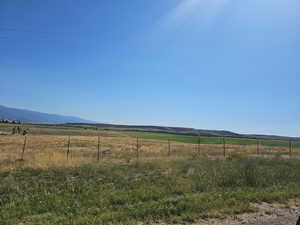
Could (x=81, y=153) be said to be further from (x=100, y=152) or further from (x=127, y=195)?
(x=127, y=195)

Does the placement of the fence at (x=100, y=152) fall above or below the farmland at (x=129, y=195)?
below

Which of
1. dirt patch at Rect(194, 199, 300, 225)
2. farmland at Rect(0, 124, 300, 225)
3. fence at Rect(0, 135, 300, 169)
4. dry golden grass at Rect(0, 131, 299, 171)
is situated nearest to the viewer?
dirt patch at Rect(194, 199, 300, 225)

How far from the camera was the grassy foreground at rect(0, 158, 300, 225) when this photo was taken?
5805 millimetres

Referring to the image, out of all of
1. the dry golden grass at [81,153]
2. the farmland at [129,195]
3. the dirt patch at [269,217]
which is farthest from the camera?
the dry golden grass at [81,153]

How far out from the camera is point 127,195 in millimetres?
7488

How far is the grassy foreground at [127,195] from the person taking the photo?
19.0ft

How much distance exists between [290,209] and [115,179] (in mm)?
6544

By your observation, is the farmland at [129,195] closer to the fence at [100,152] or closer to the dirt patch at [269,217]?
the dirt patch at [269,217]

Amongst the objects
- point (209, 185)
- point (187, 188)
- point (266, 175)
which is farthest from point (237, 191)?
point (266, 175)

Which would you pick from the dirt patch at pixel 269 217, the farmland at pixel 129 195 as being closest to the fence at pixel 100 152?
the farmland at pixel 129 195

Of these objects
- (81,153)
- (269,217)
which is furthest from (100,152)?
(269,217)

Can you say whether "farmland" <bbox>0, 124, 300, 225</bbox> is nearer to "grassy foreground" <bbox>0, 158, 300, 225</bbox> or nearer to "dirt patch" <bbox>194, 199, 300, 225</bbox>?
"grassy foreground" <bbox>0, 158, 300, 225</bbox>

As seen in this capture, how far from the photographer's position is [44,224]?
17.3 feet

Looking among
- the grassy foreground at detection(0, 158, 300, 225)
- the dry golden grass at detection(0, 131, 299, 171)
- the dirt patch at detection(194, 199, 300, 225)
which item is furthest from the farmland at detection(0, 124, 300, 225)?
the dry golden grass at detection(0, 131, 299, 171)
